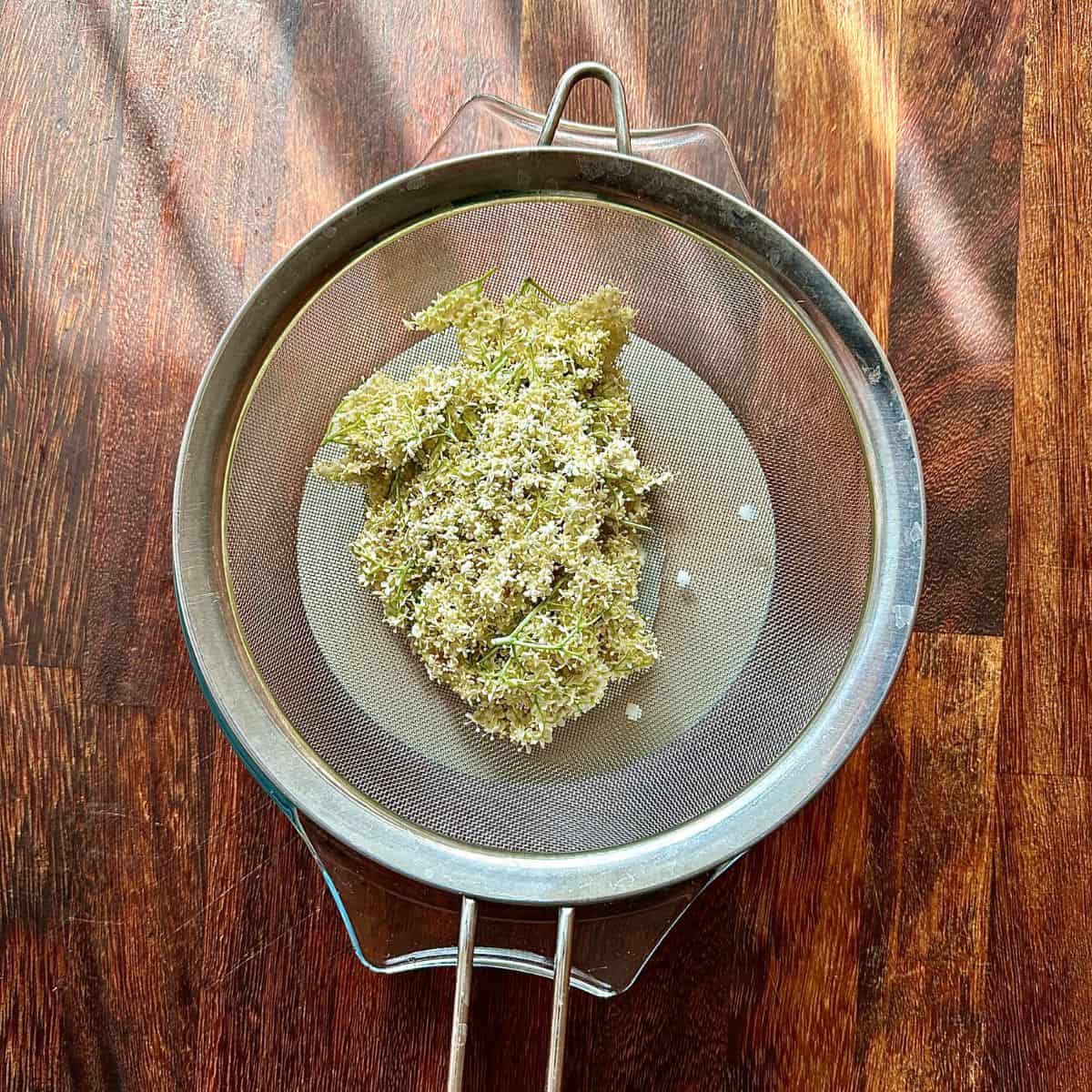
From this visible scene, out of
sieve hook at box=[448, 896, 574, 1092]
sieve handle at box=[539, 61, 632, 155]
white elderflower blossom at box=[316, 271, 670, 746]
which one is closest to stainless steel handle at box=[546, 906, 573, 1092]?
sieve hook at box=[448, 896, 574, 1092]

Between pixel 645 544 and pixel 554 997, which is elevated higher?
pixel 645 544

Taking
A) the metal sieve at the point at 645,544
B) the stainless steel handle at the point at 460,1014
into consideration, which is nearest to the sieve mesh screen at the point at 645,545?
the metal sieve at the point at 645,544

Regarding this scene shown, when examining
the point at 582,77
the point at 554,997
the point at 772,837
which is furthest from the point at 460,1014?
the point at 582,77

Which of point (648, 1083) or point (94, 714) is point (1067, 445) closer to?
point (648, 1083)

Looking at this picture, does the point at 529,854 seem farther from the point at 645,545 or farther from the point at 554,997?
the point at 645,545

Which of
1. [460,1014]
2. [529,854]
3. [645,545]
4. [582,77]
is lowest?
[460,1014]

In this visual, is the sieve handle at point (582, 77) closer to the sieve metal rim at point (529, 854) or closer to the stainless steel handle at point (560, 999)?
the sieve metal rim at point (529, 854)
